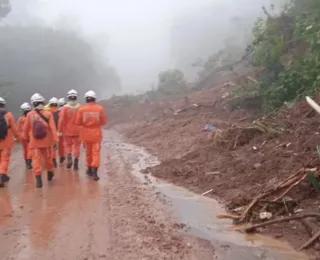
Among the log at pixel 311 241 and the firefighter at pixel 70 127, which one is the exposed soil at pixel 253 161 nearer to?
the log at pixel 311 241

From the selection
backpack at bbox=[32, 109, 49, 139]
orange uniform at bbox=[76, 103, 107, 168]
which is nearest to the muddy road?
orange uniform at bbox=[76, 103, 107, 168]

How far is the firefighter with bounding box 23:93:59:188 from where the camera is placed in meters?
8.94

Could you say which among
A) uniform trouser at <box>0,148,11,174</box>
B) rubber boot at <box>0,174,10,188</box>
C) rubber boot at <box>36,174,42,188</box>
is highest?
uniform trouser at <box>0,148,11,174</box>

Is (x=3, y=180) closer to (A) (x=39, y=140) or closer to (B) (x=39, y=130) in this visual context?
(A) (x=39, y=140)

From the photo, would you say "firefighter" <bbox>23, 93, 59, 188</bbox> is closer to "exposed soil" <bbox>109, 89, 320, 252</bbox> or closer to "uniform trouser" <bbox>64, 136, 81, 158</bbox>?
"uniform trouser" <bbox>64, 136, 81, 158</bbox>

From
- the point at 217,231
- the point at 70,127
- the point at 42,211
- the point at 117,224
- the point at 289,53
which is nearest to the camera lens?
the point at 217,231

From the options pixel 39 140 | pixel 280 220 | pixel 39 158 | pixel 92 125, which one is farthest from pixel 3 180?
pixel 280 220

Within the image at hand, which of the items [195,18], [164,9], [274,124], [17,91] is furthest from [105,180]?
[164,9]

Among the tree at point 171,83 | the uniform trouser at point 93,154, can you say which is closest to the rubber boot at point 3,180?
the uniform trouser at point 93,154

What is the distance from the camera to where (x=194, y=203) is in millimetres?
7660

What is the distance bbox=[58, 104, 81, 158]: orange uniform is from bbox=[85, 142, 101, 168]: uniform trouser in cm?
115

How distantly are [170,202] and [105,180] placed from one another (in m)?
2.22

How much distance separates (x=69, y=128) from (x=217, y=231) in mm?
5502

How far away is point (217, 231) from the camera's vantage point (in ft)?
20.4
